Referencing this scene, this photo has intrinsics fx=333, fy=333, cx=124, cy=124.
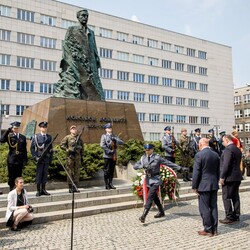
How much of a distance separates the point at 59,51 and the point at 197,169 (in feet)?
142

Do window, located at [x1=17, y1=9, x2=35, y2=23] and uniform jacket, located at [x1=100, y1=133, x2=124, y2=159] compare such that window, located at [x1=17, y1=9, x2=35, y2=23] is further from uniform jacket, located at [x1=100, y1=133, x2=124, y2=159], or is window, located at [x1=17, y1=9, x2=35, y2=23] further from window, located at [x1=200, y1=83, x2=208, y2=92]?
uniform jacket, located at [x1=100, y1=133, x2=124, y2=159]

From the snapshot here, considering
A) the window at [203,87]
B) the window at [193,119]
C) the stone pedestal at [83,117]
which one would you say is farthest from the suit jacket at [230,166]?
the window at [203,87]

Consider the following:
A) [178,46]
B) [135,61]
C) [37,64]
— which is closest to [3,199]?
[37,64]

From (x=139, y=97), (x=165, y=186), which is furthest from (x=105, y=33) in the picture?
(x=165, y=186)

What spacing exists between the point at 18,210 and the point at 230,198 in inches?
189

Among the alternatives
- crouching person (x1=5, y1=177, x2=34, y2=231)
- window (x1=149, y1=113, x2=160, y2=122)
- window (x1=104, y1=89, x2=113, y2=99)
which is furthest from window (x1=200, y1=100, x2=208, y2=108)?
crouching person (x1=5, y1=177, x2=34, y2=231)

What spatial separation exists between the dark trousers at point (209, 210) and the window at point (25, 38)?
42.4 meters

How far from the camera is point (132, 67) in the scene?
177 feet

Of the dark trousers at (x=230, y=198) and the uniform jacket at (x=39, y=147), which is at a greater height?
the uniform jacket at (x=39, y=147)

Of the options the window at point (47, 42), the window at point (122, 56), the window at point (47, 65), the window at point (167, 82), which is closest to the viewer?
the window at point (47, 65)

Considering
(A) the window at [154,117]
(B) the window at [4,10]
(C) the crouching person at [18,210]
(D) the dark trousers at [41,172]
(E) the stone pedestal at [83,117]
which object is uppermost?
(B) the window at [4,10]

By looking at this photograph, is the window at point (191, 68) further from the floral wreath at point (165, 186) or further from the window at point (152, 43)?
the floral wreath at point (165, 186)

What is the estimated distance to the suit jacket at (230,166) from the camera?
7770 millimetres

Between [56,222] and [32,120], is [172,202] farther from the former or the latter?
[32,120]
